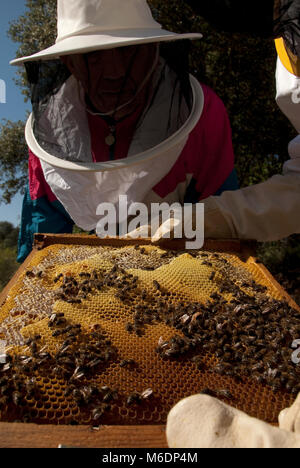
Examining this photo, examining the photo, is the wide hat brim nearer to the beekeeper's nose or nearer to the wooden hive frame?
the beekeeper's nose

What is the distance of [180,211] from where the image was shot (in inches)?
109

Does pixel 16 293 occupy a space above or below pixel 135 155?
below

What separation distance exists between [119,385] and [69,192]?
88.4 inches

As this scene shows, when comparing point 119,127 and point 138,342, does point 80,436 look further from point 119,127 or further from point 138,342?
point 119,127

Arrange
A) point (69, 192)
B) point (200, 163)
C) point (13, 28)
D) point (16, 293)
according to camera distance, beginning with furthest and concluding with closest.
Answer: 1. point (13, 28)
2. point (200, 163)
3. point (69, 192)
4. point (16, 293)

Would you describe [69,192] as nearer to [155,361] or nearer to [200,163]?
[200,163]

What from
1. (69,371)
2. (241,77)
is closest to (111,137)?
(69,371)

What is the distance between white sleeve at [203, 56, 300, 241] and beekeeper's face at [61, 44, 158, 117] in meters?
1.23

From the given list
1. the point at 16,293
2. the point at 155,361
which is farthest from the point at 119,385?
the point at 16,293

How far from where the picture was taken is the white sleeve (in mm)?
2824

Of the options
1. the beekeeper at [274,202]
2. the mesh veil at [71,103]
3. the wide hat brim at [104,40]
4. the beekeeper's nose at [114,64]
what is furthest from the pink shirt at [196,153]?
the wide hat brim at [104,40]

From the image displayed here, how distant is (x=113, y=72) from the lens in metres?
3.24

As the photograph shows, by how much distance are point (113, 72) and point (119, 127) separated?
0.51m

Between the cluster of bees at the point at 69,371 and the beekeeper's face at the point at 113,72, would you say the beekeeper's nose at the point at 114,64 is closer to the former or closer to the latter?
the beekeeper's face at the point at 113,72
